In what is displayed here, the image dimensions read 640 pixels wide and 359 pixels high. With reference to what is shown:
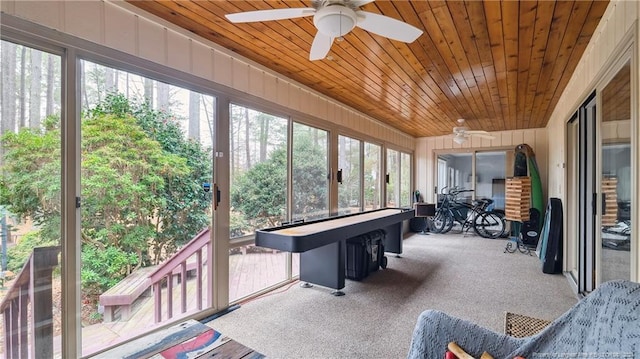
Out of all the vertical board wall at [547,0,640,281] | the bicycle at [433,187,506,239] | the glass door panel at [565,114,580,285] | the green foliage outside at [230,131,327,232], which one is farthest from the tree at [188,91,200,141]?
the bicycle at [433,187,506,239]

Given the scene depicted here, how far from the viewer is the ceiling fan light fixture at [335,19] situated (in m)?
1.70

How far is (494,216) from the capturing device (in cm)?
703

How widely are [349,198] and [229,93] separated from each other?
9.53 feet

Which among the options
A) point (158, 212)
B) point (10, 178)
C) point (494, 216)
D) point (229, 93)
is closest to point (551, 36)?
point (229, 93)

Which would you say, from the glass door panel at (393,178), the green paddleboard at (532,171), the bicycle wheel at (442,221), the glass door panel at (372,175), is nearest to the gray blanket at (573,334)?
the glass door panel at (372,175)

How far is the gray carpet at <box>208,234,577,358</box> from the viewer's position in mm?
2367

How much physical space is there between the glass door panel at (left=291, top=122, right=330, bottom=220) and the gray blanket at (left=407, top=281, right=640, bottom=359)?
269cm

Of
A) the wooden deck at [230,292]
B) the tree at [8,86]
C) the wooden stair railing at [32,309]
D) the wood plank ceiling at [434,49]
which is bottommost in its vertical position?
the wooden deck at [230,292]

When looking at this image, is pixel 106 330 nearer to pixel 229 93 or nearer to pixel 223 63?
pixel 229 93

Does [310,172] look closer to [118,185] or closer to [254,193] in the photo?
[254,193]

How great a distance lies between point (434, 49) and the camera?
285 cm

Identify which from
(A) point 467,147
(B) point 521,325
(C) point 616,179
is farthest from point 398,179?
(C) point 616,179

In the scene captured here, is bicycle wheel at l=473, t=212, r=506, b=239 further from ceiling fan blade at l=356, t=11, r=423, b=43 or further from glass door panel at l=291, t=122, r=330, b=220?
ceiling fan blade at l=356, t=11, r=423, b=43

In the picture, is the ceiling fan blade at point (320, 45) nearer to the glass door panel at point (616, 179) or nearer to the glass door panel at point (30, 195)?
the glass door panel at point (30, 195)
